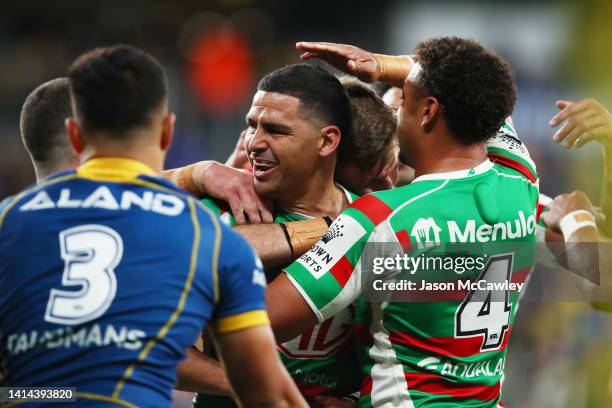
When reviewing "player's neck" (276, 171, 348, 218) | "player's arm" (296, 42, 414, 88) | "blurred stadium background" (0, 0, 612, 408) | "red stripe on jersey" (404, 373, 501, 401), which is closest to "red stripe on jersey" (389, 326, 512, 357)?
"red stripe on jersey" (404, 373, 501, 401)

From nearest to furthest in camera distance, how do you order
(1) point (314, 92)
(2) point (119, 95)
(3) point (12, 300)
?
(3) point (12, 300), (2) point (119, 95), (1) point (314, 92)

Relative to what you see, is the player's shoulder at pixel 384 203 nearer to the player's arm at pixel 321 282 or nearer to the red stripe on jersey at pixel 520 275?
the player's arm at pixel 321 282

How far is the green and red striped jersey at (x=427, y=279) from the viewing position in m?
3.56

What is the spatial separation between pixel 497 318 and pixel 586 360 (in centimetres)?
607

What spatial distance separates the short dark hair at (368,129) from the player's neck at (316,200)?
207 millimetres

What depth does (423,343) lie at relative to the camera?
3.63 m

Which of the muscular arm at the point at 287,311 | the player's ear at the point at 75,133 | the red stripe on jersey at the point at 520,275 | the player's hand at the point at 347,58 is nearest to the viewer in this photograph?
the player's ear at the point at 75,133

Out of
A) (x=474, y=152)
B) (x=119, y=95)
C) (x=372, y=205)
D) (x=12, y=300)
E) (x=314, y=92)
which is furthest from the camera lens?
(x=314, y=92)

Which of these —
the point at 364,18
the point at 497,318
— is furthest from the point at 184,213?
the point at 364,18

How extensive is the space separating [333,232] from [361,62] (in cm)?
99

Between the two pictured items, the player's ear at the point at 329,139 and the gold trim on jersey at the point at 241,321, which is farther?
the player's ear at the point at 329,139

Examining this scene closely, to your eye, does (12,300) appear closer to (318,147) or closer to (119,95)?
(119,95)

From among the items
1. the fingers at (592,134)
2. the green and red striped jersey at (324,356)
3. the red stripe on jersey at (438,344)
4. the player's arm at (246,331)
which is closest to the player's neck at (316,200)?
the green and red striped jersey at (324,356)

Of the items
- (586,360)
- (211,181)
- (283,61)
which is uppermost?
(211,181)
